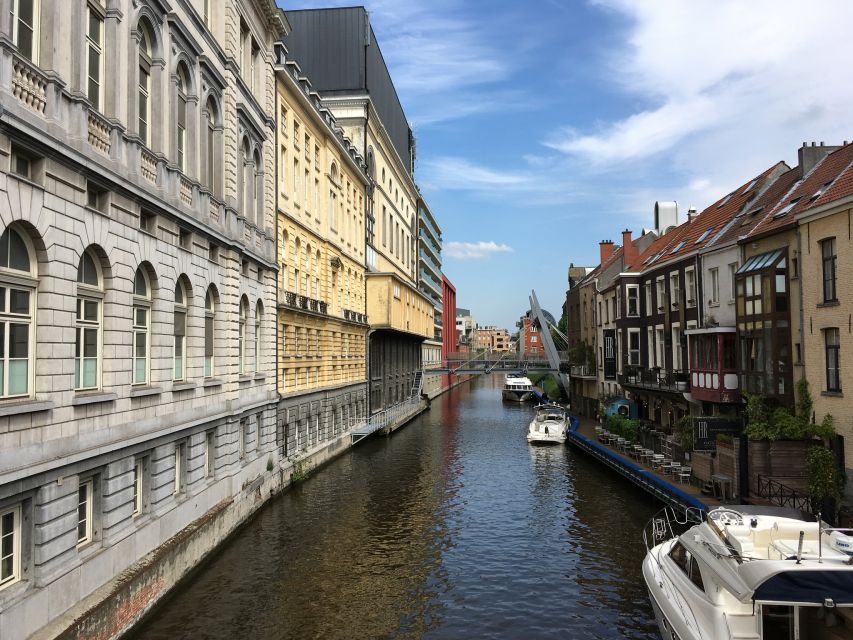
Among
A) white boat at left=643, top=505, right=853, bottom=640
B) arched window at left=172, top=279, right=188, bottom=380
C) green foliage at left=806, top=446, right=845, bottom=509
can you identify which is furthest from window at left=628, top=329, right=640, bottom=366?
arched window at left=172, top=279, right=188, bottom=380

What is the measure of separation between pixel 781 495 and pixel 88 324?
61.1 ft

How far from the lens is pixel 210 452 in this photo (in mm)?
21094

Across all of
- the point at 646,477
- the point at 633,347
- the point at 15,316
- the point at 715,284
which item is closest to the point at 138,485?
the point at 15,316

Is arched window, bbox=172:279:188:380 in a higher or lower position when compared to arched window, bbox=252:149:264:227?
lower

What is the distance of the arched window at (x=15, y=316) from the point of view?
10992mm

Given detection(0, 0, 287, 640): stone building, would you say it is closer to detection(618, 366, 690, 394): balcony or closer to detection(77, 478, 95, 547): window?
detection(77, 478, 95, 547): window

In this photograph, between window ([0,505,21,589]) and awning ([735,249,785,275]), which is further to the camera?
awning ([735,249,785,275])

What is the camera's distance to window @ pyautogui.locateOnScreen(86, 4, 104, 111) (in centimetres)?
1394

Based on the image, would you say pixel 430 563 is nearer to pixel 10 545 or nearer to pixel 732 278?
pixel 10 545

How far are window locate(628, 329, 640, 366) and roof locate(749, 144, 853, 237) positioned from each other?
13.9 meters

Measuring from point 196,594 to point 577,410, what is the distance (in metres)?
43.9

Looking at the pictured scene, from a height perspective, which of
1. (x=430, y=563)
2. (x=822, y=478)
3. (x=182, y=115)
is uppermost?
(x=182, y=115)

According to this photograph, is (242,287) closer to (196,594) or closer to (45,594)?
(196,594)

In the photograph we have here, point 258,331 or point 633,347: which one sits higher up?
point 258,331
